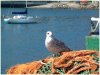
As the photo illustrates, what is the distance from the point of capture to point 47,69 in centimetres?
661

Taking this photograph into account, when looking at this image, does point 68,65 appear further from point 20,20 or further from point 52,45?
point 20,20

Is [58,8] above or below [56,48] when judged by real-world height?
below

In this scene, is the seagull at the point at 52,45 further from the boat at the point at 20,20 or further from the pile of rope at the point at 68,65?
the boat at the point at 20,20

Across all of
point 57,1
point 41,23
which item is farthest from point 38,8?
point 41,23

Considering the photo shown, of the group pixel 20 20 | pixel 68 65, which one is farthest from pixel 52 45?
pixel 20 20

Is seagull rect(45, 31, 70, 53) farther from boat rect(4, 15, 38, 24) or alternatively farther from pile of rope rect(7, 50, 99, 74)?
boat rect(4, 15, 38, 24)

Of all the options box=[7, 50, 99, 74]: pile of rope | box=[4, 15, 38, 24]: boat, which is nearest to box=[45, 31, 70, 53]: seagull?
box=[7, 50, 99, 74]: pile of rope

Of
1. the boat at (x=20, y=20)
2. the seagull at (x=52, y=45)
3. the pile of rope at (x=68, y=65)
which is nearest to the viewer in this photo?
Answer: the pile of rope at (x=68, y=65)

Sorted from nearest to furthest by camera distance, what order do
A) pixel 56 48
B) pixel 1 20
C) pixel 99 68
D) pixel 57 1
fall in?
pixel 99 68
pixel 56 48
pixel 1 20
pixel 57 1

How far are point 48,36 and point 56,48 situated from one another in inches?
8.1

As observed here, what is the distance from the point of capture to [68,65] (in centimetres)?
646

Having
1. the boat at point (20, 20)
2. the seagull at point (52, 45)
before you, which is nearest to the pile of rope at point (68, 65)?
the seagull at point (52, 45)

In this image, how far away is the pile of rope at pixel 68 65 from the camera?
634cm

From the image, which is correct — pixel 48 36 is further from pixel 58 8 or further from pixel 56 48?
pixel 58 8
